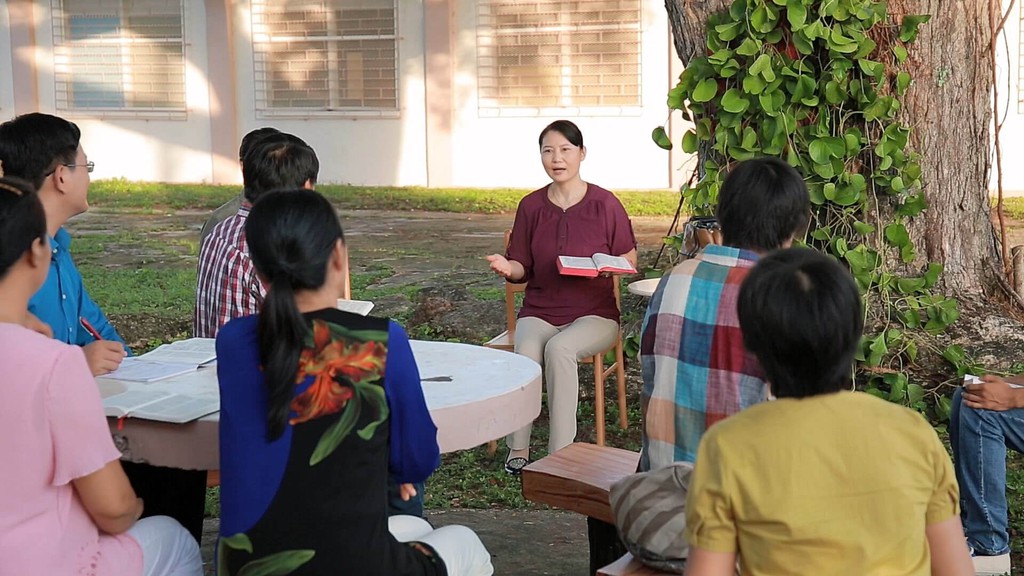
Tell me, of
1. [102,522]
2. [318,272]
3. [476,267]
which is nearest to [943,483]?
[318,272]

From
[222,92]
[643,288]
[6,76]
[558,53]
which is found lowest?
[643,288]

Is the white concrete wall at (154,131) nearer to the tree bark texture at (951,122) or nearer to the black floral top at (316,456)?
the tree bark texture at (951,122)

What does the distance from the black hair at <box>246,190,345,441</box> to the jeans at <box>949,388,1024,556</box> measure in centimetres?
203

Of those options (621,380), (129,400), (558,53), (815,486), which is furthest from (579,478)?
(558,53)

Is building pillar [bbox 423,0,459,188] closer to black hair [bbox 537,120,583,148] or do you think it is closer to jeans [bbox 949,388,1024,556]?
black hair [bbox 537,120,583,148]

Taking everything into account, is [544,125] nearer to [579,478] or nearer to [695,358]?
[579,478]

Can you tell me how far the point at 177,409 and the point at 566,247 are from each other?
253 centimetres

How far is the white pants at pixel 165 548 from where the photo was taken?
2514 mm

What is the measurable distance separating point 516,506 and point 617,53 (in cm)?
1049

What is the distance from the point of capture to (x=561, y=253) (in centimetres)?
500

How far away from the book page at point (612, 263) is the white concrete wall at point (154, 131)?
12.0 meters

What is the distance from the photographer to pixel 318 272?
2.30m

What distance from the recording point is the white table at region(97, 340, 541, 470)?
267 centimetres

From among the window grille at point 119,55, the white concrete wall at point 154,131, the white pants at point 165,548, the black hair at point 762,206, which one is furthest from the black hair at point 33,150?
the window grille at point 119,55
